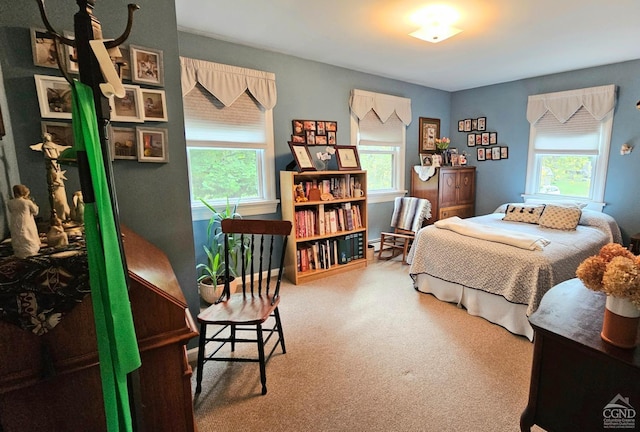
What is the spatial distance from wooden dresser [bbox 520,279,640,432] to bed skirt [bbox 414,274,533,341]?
111cm

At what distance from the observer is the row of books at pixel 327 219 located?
11.5 ft

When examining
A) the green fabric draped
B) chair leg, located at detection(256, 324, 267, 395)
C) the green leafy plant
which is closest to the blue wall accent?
the green leafy plant

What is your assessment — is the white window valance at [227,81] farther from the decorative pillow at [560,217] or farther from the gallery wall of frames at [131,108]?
the decorative pillow at [560,217]

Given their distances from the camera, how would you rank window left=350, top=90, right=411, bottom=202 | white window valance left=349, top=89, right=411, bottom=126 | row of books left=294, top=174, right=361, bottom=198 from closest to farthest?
row of books left=294, top=174, right=361, bottom=198 → white window valance left=349, top=89, right=411, bottom=126 → window left=350, top=90, right=411, bottom=202

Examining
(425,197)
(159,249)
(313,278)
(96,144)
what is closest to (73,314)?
(96,144)

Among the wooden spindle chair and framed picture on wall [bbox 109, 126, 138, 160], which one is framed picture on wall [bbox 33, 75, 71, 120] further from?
the wooden spindle chair

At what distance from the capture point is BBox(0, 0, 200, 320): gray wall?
1490 mm

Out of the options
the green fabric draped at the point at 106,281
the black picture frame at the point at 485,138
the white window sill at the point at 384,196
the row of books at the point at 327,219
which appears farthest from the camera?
the black picture frame at the point at 485,138

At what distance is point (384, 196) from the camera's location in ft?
15.2

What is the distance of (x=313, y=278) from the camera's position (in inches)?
140

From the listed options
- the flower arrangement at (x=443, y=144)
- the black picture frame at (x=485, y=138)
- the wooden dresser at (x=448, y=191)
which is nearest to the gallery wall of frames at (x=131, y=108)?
the wooden dresser at (x=448, y=191)

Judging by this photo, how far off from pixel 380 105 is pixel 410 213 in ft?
5.09

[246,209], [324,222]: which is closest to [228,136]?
[246,209]

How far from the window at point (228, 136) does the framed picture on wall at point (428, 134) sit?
2.62 meters
